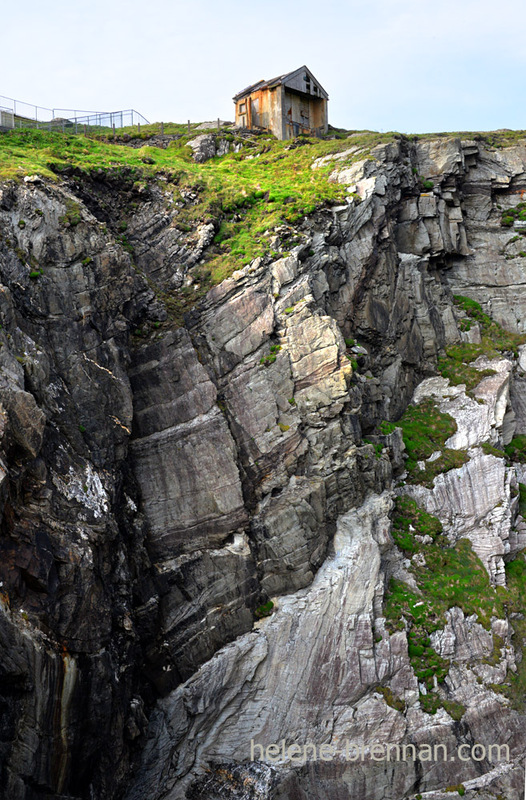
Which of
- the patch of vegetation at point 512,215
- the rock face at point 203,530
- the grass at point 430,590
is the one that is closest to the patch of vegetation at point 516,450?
the rock face at point 203,530

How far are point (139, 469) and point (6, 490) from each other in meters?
7.86

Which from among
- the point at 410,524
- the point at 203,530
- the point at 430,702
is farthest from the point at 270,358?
the point at 430,702

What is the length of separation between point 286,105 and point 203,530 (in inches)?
1102

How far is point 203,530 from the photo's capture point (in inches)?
926

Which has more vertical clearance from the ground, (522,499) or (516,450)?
(516,450)

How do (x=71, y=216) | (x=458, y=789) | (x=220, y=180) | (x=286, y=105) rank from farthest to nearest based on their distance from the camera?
(x=286, y=105) → (x=220, y=180) → (x=71, y=216) → (x=458, y=789)

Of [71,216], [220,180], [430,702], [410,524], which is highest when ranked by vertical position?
[220,180]

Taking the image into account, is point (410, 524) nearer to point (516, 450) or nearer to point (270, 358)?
point (516, 450)

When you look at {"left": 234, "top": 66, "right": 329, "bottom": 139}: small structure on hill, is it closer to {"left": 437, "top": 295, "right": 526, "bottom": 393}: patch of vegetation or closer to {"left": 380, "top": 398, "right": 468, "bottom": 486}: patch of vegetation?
{"left": 437, "top": 295, "right": 526, "bottom": 393}: patch of vegetation

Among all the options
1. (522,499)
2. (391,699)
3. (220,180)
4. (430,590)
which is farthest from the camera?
(220,180)

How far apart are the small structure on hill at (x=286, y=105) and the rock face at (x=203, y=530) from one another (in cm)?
1366

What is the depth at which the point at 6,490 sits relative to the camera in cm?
1584

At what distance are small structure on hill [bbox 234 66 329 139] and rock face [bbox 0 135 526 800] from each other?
13.7 meters

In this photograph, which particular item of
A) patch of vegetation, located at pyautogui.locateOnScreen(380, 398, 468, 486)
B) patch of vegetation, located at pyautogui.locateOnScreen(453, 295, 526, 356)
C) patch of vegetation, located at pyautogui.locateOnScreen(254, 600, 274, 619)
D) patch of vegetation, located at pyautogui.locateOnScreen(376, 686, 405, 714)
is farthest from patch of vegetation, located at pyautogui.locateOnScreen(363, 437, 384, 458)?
patch of vegetation, located at pyautogui.locateOnScreen(453, 295, 526, 356)
